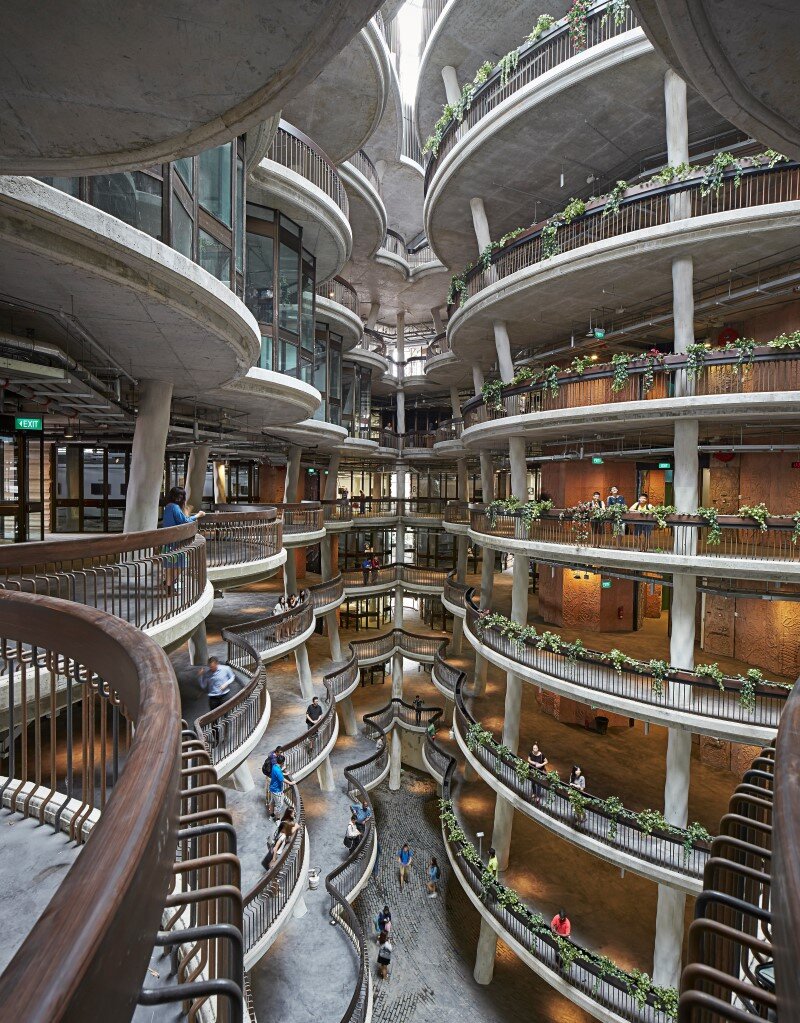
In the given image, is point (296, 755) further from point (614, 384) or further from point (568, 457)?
point (614, 384)

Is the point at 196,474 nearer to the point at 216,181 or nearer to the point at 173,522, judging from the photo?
the point at 173,522

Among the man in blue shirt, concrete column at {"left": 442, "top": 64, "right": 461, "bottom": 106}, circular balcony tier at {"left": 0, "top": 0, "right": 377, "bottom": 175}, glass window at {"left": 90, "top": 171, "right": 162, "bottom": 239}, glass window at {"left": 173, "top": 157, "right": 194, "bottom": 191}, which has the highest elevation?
concrete column at {"left": 442, "top": 64, "right": 461, "bottom": 106}

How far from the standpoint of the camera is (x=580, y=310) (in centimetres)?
1567

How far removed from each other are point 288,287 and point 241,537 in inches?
295

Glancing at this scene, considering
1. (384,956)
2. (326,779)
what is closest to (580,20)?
(326,779)

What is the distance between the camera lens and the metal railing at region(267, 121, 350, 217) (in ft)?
43.6

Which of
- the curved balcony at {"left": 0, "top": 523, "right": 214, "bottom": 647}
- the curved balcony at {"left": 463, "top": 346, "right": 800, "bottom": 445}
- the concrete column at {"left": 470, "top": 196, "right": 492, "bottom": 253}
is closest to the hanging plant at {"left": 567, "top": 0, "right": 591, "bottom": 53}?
the concrete column at {"left": 470, "top": 196, "right": 492, "bottom": 253}

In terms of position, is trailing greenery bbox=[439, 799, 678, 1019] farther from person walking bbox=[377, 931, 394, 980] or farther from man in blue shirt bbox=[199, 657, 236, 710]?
man in blue shirt bbox=[199, 657, 236, 710]

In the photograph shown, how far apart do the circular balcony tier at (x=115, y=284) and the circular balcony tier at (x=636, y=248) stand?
8176 mm

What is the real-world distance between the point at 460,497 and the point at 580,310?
62.3 ft

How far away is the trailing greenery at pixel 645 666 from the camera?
426 inches

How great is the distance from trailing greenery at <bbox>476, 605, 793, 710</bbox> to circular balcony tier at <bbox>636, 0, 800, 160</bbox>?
31.4 ft

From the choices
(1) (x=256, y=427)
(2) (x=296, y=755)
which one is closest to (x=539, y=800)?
(2) (x=296, y=755)

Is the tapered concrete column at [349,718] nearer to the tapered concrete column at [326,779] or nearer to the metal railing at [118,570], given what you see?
the tapered concrete column at [326,779]
